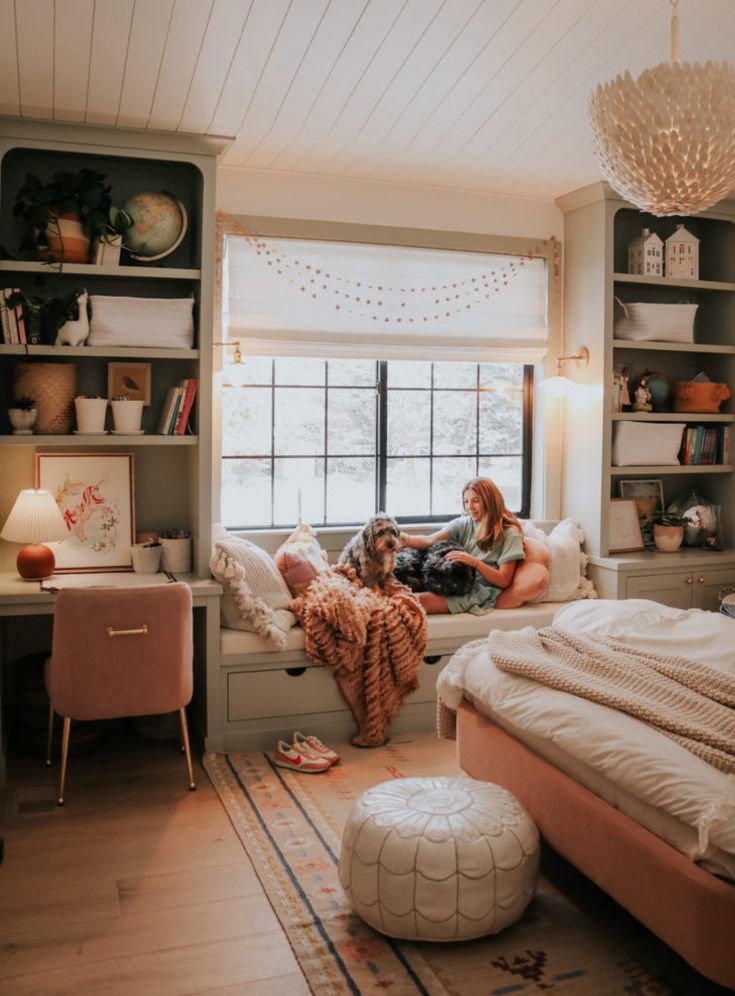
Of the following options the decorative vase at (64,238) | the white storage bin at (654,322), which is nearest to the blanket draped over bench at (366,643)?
the decorative vase at (64,238)

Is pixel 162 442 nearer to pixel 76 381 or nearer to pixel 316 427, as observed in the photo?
pixel 76 381

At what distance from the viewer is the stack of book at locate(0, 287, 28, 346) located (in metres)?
A: 3.69

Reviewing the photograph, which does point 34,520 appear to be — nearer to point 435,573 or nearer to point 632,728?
point 435,573

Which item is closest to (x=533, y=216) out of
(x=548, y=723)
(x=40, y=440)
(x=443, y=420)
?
(x=443, y=420)

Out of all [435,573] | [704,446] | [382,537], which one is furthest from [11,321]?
[704,446]

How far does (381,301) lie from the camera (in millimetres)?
4641

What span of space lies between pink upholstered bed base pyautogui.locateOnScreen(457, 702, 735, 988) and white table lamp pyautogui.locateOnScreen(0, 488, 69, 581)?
189cm

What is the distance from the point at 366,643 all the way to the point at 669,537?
1.86 m

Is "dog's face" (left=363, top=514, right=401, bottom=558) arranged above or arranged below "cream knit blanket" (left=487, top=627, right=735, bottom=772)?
above

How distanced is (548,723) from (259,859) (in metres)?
1.07

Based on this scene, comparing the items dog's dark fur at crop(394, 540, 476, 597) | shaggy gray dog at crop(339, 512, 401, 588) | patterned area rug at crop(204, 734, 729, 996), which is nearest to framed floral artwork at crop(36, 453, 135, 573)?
shaggy gray dog at crop(339, 512, 401, 588)

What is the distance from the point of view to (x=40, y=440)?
380 centimetres

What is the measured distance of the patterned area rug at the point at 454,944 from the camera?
2.34m

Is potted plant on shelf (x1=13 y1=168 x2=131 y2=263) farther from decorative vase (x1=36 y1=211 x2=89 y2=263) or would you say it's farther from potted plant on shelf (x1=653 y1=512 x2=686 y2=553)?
potted plant on shelf (x1=653 y1=512 x2=686 y2=553)
